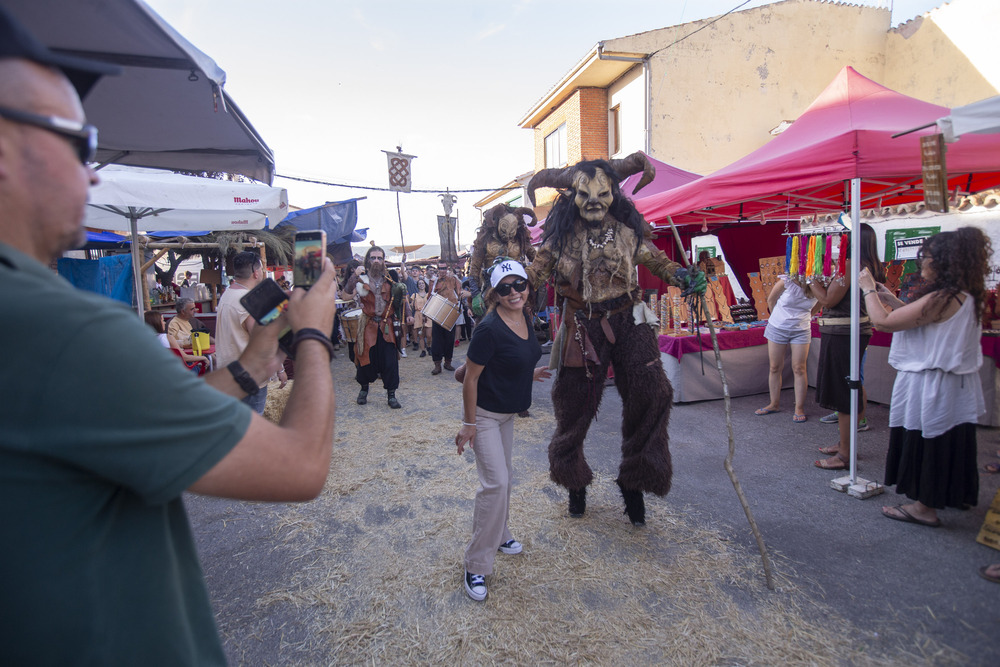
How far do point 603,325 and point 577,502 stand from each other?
4.09ft

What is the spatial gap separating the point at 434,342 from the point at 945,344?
6.75 m

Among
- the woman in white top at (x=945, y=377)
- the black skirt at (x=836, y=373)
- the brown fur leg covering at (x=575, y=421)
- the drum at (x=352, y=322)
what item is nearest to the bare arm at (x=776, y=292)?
the black skirt at (x=836, y=373)

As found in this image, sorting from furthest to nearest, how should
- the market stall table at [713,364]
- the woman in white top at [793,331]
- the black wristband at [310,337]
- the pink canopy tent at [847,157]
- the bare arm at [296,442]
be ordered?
the market stall table at [713,364] → the woman in white top at [793,331] → the pink canopy tent at [847,157] → the black wristband at [310,337] → the bare arm at [296,442]

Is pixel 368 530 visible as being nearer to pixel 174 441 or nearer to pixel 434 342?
pixel 174 441

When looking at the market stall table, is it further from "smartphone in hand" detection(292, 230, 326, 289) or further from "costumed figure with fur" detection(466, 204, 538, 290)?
"smartphone in hand" detection(292, 230, 326, 289)

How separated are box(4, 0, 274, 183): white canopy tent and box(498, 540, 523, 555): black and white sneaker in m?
2.75

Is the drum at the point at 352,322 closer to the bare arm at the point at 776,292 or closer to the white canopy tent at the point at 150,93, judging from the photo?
the white canopy tent at the point at 150,93

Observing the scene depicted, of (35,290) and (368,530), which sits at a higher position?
(35,290)

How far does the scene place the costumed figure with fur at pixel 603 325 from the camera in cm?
333

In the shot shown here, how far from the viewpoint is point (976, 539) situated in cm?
303

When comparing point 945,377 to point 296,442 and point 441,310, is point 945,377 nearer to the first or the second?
point 296,442

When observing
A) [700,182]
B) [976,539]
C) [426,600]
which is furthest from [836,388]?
[426,600]

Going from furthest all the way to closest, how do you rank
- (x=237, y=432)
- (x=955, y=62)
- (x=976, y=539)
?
(x=955, y=62) < (x=976, y=539) < (x=237, y=432)

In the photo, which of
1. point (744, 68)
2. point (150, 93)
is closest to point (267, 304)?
point (150, 93)
